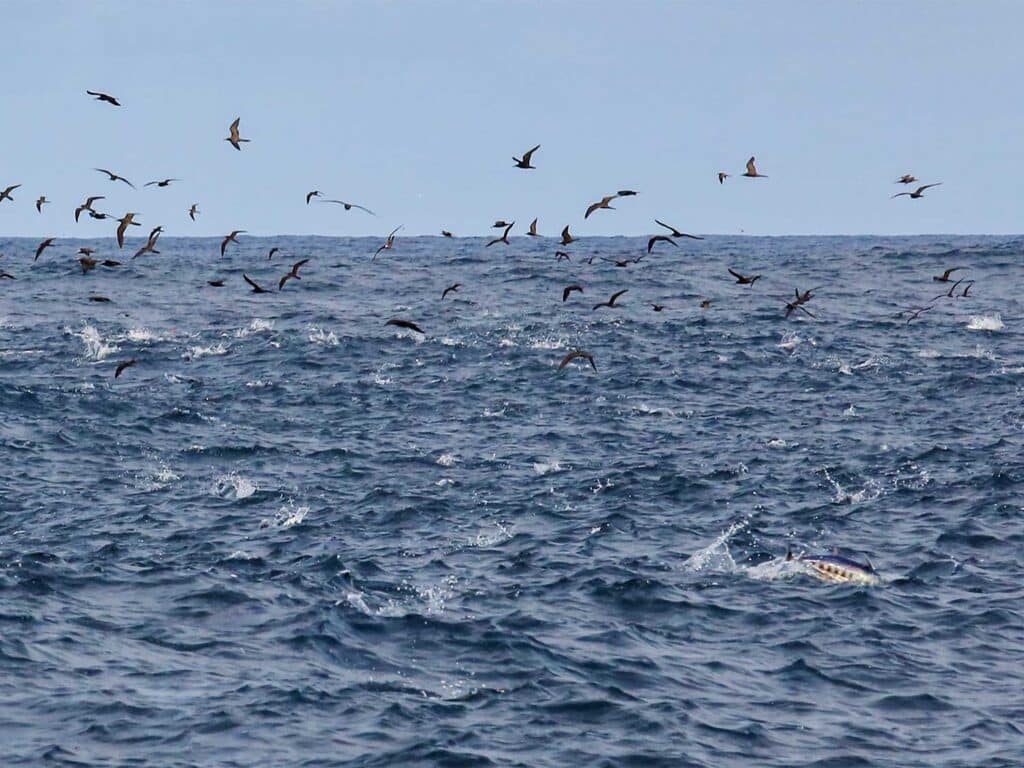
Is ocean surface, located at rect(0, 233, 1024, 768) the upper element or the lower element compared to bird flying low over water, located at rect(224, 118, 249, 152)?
lower

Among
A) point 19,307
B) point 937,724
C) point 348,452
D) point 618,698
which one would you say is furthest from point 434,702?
point 19,307

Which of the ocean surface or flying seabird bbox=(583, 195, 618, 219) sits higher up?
flying seabird bbox=(583, 195, 618, 219)

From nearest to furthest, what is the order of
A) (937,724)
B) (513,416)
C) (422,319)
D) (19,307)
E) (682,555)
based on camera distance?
(937,724), (682,555), (513,416), (422,319), (19,307)

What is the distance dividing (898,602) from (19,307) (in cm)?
6217

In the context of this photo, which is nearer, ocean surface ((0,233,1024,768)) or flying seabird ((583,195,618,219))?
ocean surface ((0,233,1024,768))

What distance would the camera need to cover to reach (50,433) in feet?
145

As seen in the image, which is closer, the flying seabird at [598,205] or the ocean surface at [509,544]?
the ocean surface at [509,544]

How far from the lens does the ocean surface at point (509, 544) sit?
21.6 m

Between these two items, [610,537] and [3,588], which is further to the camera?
[610,537]

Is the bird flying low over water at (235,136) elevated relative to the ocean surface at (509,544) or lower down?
elevated

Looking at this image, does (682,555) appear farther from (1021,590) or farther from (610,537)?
(1021,590)

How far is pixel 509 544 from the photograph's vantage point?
107 feet

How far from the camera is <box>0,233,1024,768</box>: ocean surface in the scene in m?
21.6

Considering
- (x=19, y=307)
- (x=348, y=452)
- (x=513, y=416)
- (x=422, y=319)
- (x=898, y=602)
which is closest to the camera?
(x=898, y=602)
